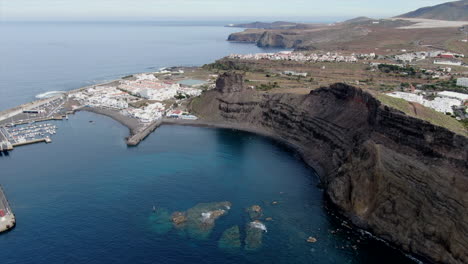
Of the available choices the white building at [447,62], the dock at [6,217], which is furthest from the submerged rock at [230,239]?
the white building at [447,62]

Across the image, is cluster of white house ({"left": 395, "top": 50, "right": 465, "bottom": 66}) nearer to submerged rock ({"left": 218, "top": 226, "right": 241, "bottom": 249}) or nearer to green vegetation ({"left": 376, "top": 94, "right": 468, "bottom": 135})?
green vegetation ({"left": 376, "top": 94, "right": 468, "bottom": 135})

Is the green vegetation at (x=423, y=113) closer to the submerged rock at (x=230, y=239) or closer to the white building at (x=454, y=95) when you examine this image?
the white building at (x=454, y=95)

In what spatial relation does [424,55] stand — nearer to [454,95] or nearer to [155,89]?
[454,95]

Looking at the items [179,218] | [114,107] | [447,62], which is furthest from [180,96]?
[447,62]

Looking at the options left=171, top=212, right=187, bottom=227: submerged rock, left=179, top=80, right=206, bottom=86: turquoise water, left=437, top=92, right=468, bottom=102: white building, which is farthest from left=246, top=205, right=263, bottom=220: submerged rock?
left=179, top=80, right=206, bottom=86: turquoise water

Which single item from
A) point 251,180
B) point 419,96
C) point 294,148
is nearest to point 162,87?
point 294,148

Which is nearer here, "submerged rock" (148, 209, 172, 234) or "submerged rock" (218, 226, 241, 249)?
"submerged rock" (218, 226, 241, 249)
